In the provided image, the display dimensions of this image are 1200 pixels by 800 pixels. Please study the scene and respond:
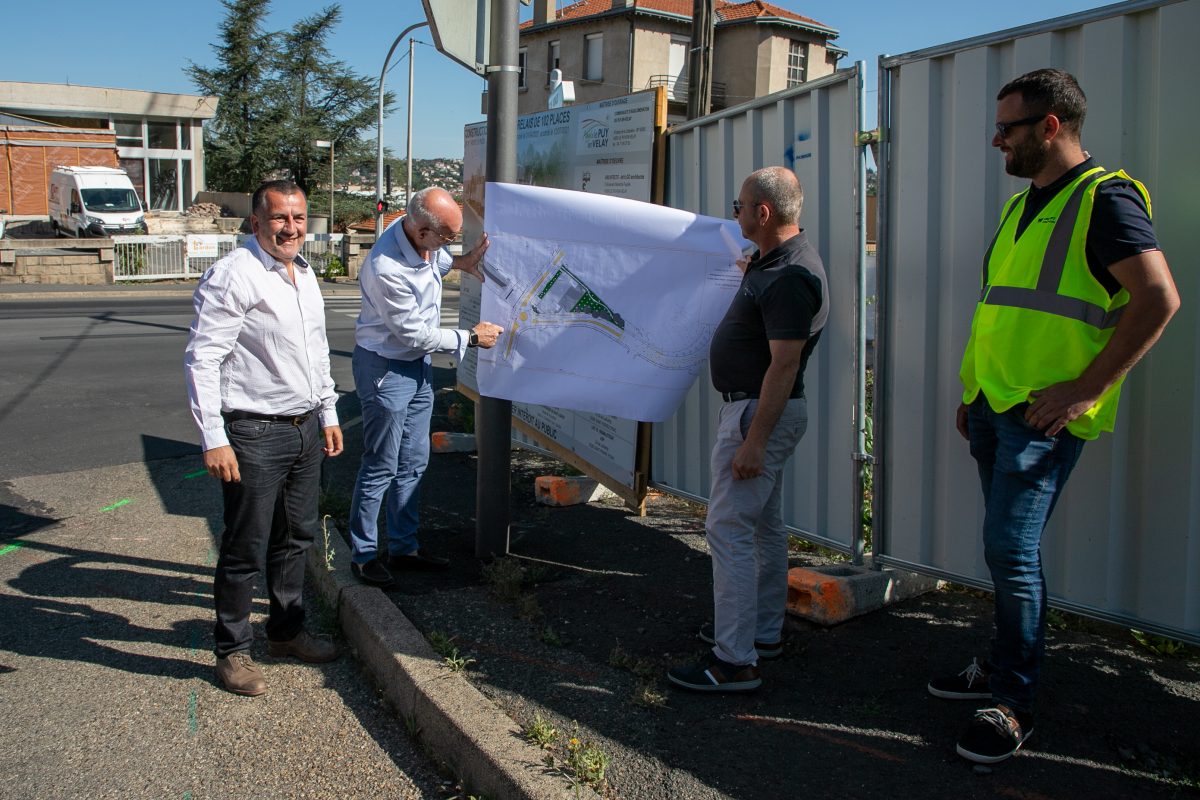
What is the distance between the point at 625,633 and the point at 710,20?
11299 millimetres

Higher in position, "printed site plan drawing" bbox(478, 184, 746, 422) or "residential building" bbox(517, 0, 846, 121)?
"residential building" bbox(517, 0, 846, 121)

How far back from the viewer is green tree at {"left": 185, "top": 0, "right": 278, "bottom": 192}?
176ft

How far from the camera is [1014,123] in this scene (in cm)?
291

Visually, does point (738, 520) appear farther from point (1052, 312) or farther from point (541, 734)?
point (1052, 312)

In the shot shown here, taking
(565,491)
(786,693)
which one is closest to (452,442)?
(565,491)

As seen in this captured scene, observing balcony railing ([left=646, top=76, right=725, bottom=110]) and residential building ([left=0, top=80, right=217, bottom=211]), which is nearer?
residential building ([left=0, top=80, right=217, bottom=211])

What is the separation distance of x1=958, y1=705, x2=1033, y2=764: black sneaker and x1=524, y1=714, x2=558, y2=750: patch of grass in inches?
50.5

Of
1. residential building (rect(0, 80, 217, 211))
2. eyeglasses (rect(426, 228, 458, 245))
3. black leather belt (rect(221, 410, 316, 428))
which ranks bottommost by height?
black leather belt (rect(221, 410, 316, 428))

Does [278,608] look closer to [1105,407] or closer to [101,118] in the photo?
[1105,407]

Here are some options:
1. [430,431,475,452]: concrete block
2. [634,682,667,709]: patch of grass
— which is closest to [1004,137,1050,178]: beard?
[634,682,667,709]: patch of grass

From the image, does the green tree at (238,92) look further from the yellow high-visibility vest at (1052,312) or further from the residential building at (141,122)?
the yellow high-visibility vest at (1052,312)

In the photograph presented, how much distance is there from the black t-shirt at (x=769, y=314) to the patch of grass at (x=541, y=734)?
1.35 metres

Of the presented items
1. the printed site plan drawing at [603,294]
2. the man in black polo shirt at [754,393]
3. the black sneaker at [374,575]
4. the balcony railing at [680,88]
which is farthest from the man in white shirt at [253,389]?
the balcony railing at [680,88]

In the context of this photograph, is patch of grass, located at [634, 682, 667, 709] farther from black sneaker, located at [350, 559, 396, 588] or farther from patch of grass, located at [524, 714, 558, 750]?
black sneaker, located at [350, 559, 396, 588]
